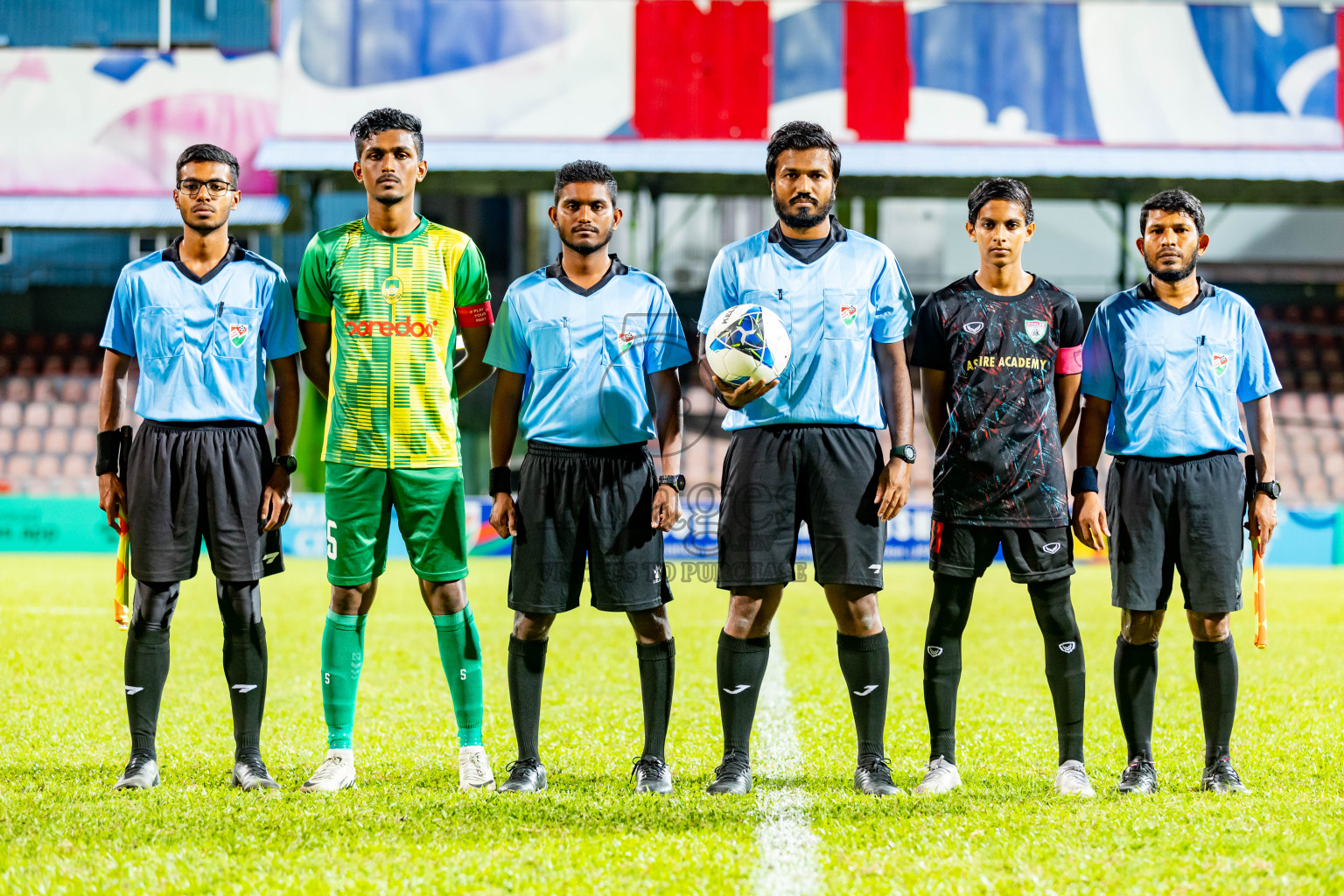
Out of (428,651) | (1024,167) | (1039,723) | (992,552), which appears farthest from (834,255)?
(1024,167)

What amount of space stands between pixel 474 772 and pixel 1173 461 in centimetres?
253

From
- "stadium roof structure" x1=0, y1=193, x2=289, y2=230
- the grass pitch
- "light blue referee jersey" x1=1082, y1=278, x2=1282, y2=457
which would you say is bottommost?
the grass pitch

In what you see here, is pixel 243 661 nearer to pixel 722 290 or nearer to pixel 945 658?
pixel 722 290

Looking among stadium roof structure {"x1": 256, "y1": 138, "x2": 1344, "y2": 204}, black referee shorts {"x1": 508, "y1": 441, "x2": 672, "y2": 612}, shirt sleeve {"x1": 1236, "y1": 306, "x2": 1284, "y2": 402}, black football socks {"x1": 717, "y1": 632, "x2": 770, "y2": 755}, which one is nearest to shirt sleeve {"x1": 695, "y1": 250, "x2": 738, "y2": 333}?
black referee shorts {"x1": 508, "y1": 441, "x2": 672, "y2": 612}

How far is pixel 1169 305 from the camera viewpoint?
4.30 metres

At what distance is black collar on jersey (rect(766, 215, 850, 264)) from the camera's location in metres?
4.20

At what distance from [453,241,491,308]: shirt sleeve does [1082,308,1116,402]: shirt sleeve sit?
205 cm

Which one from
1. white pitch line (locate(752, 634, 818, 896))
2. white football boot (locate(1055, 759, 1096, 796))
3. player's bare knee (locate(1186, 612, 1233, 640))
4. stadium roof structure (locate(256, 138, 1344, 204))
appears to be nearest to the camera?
white pitch line (locate(752, 634, 818, 896))

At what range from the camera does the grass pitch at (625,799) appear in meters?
3.17

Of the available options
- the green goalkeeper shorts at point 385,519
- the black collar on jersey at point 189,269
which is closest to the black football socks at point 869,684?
the green goalkeeper shorts at point 385,519

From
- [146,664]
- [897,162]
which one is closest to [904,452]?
[146,664]

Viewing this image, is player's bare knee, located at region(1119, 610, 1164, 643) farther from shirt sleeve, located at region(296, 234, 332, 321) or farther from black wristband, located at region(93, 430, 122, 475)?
black wristband, located at region(93, 430, 122, 475)

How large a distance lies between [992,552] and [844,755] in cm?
113

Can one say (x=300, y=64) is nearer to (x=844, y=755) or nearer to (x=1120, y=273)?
(x=1120, y=273)
